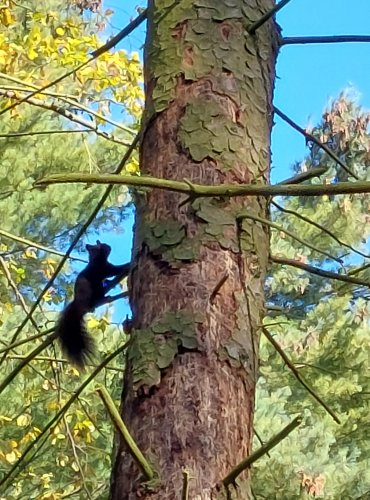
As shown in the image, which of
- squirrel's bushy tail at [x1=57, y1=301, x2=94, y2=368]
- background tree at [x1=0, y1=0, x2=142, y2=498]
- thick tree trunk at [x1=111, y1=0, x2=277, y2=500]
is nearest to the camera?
thick tree trunk at [x1=111, y1=0, x2=277, y2=500]

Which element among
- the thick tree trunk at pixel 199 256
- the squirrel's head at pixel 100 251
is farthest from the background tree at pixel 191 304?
the squirrel's head at pixel 100 251

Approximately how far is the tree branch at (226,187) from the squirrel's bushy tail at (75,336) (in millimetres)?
794

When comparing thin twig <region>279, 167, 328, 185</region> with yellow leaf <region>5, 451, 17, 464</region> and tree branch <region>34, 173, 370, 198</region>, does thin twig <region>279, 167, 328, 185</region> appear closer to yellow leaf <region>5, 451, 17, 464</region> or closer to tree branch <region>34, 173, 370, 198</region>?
tree branch <region>34, 173, 370, 198</region>

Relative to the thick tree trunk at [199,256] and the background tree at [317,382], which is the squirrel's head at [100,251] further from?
the background tree at [317,382]

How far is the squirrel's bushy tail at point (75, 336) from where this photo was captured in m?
1.88

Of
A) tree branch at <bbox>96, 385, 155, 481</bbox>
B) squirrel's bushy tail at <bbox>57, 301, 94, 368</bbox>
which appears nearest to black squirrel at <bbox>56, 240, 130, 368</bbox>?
squirrel's bushy tail at <bbox>57, 301, 94, 368</bbox>

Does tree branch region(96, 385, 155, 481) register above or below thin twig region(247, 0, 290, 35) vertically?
below

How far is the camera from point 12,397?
5.69 metres

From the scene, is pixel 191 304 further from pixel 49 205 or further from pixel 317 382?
pixel 49 205

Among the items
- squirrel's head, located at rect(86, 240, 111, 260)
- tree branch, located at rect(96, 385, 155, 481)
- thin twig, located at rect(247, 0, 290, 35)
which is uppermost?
squirrel's head, located at rect(86, 240, 111, 260)

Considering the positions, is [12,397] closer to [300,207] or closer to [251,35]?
[251,35]

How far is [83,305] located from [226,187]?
3.01ft

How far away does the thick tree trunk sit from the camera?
3.80 feet

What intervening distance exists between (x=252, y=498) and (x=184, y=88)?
23.7 inches
